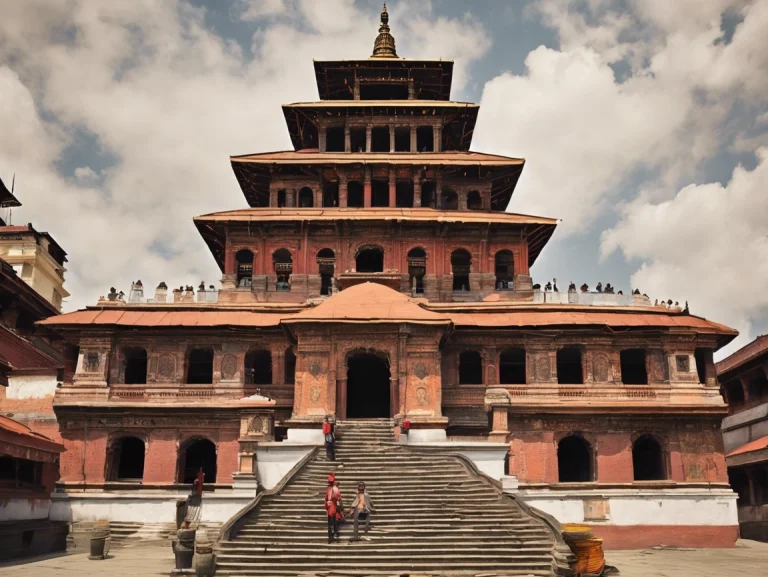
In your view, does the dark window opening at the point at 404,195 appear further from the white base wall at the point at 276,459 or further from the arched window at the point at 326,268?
the white base wall at the point at 276,459

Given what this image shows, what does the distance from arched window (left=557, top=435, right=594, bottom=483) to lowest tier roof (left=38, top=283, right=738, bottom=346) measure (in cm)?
542

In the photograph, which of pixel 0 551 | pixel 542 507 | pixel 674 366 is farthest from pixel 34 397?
pixel 674 366

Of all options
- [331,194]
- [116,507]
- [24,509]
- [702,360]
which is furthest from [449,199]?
[24,509]

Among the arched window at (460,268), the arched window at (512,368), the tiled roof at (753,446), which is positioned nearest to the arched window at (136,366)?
the arched window at (460,268)

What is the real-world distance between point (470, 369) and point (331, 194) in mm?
13087

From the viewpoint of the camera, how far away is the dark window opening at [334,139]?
1719 inches

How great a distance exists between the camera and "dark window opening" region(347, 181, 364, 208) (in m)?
42.0

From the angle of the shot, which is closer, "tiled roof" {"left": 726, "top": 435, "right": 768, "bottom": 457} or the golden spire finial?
"tiled roof" {"left": 726, "top": 435, "right": 768, "bottom": 457}

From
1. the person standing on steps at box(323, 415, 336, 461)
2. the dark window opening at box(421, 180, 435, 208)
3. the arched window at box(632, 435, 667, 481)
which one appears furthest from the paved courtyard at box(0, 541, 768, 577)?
the dark window opening at box(421, 180, 435, 208)

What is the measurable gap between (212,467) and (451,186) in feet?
61.9

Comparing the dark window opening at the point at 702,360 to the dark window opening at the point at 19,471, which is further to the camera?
the dark window opening at the point at 702,360

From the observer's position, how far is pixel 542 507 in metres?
29.0

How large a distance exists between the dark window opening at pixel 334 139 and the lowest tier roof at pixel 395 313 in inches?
511

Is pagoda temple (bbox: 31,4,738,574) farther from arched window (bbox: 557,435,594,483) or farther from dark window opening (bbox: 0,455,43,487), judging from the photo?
dark window opening (bbox: 0,455,43,487)
